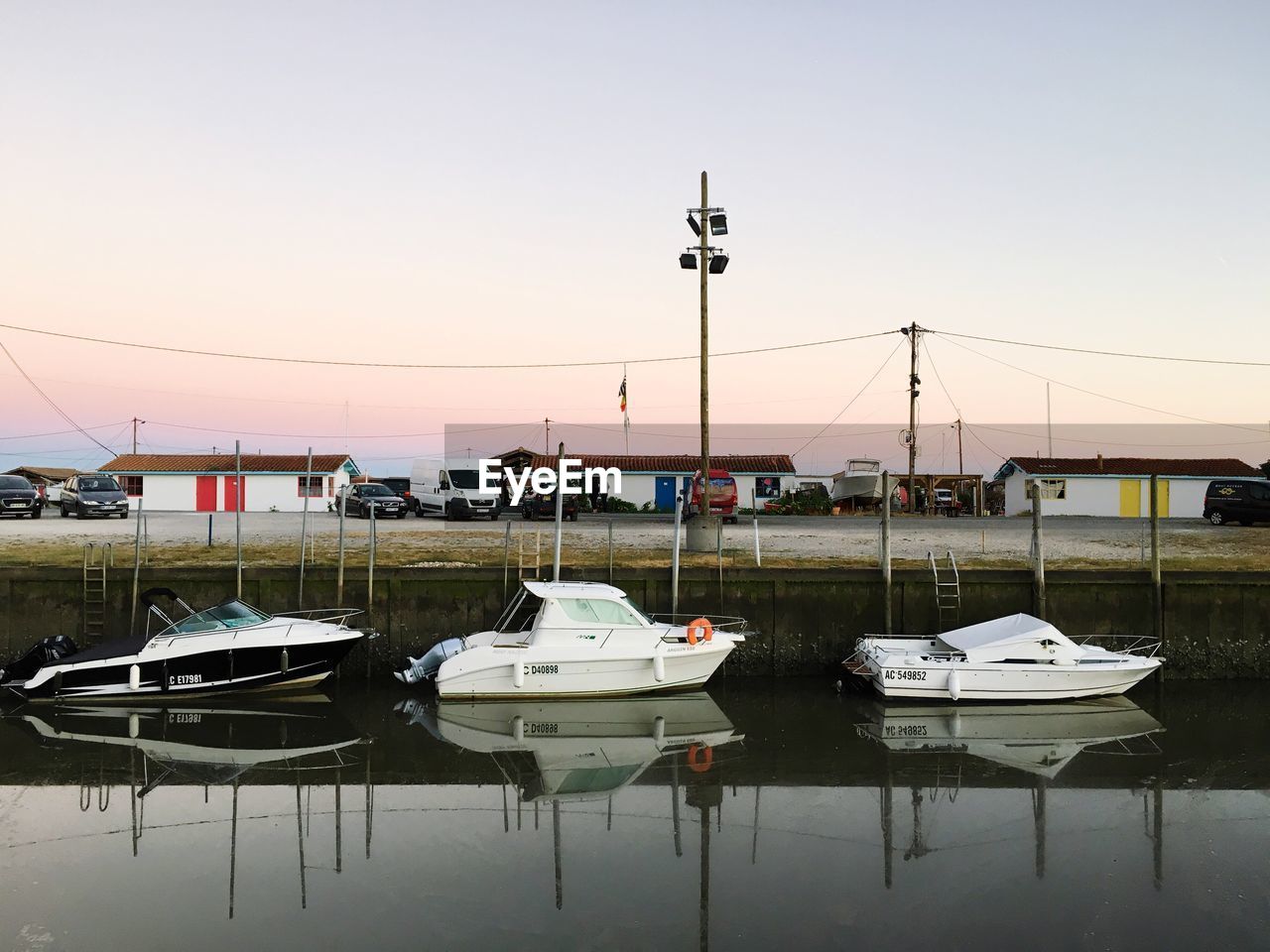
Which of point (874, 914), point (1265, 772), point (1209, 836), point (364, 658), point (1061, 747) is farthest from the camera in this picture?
point (364, 658)

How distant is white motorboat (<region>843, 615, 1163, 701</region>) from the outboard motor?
21.9 ft

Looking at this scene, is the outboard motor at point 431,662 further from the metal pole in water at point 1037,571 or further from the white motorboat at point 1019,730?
the metal pole in water at point 1037,571

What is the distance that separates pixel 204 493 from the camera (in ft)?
136

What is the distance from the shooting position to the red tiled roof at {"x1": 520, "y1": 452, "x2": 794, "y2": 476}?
142ft

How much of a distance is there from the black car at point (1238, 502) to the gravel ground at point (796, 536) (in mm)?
516

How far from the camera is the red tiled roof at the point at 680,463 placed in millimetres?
43281

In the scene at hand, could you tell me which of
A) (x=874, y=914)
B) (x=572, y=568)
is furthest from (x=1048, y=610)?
(x=874, y=914)

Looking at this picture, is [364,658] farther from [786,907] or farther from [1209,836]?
[1209,836]

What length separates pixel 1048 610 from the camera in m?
16.2

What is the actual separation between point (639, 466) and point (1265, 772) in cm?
3376

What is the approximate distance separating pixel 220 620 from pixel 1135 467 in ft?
130

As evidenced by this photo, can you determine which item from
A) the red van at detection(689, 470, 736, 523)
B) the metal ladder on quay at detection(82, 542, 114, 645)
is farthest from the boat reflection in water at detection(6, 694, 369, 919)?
the red van at detection(689, 470, 736, 523)

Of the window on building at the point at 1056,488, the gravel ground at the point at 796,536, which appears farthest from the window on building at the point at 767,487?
the window on building at the point at 1056,488

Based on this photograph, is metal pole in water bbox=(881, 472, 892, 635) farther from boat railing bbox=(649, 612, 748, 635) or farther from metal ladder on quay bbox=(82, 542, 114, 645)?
metal ladder on quay bbox=(82, 542, 114, 645)
